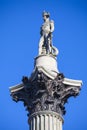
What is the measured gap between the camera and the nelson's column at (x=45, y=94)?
32.2 m

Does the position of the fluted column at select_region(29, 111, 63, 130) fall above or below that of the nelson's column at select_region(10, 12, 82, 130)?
below

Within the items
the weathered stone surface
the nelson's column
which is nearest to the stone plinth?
the nelson's column

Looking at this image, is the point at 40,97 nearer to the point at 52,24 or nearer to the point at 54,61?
the point at 54,61

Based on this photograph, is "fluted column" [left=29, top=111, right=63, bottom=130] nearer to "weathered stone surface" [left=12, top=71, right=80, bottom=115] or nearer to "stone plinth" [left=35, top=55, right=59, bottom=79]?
"weathered stone surface" [left=12, top=71, right=80, bottom=115]

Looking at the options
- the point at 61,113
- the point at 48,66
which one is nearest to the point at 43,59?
the point at 48,66

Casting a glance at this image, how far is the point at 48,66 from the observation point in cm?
3381

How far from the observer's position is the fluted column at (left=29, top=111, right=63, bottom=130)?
3189 centimetres

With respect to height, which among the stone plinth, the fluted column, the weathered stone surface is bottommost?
the fluted column

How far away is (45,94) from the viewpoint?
32562 mm

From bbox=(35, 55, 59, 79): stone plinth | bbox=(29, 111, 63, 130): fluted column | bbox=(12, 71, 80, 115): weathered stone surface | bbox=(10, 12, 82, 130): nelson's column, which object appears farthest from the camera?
bbox=(35, 55, 59, 79): stone plinth

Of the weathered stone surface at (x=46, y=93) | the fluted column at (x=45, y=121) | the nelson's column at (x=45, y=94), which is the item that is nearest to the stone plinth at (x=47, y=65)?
the nelson's column at (x=45, y=94)

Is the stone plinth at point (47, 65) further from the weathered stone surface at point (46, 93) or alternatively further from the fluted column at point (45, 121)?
the fluted column at point (45, 121)

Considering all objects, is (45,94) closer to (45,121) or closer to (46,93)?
(46,93)

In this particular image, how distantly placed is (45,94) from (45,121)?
4.61 feet
